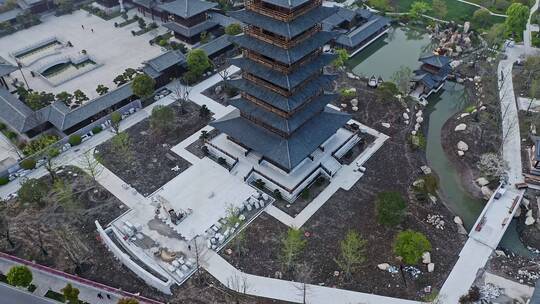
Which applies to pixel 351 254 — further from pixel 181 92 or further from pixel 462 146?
pixel 181 92

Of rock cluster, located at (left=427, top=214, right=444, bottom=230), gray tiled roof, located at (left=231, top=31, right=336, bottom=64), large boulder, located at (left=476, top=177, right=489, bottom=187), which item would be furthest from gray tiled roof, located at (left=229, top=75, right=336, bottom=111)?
large boulder, located at (left=476, top=177, right=489, bottom=187)

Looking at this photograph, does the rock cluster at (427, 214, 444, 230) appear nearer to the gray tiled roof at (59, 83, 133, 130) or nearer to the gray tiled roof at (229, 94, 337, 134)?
the gray tiled roof at (229, 94, 337, 134)

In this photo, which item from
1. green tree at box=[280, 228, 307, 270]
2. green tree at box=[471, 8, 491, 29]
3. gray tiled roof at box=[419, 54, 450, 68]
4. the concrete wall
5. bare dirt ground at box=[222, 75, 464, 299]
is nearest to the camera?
the concrete wall

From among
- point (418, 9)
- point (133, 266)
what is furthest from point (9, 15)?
point (418, 9)

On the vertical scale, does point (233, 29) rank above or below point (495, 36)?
below

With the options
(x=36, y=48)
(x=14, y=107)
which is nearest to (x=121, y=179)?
(x=14, y=107)
